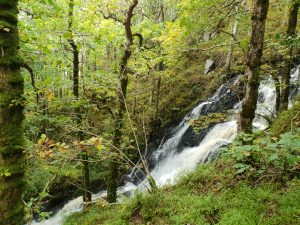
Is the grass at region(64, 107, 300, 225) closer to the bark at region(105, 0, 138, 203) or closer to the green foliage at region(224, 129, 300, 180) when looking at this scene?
the green foliage at region(224, 129, 300, 180)

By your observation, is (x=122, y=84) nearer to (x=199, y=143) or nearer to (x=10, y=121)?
(x=199, y=143)

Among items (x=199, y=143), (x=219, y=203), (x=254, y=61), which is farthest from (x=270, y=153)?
(x=199, y=143)

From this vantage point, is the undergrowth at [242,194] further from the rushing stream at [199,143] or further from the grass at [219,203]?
the rushing stream at [199,143]

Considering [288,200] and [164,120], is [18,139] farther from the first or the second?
[164,120]

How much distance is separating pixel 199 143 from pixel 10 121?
10.8 metres

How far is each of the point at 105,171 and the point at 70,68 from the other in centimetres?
A: 710

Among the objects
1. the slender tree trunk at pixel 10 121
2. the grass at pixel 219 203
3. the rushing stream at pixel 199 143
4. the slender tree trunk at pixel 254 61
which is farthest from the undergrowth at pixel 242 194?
the rushing stream at pixel 199 143

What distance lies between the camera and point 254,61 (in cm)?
494

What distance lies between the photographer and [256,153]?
4.57 metres

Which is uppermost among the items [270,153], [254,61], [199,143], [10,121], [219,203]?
[254,61]

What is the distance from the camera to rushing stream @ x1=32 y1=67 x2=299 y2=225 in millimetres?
11273

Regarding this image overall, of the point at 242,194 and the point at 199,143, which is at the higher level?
the point at 242,194

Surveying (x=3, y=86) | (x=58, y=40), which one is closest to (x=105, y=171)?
(x=58, y=40)

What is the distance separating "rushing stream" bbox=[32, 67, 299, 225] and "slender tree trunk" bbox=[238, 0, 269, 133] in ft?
17.6
